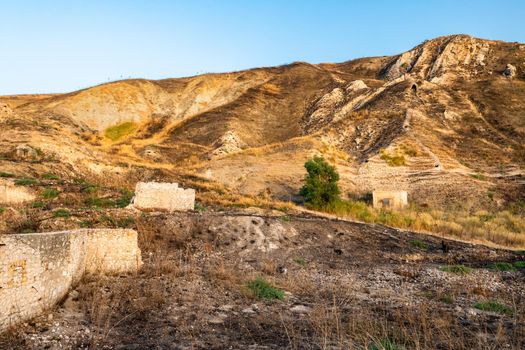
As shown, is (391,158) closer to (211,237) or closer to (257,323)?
(211,237)

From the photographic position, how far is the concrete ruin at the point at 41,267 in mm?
4590

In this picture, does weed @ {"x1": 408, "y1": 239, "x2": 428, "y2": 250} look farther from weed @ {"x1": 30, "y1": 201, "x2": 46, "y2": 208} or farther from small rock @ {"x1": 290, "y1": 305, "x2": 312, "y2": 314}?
weed @ {"x1": 30, "y1": 201, "x2": 46, "y2": 208}

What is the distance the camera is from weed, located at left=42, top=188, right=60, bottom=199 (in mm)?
15216

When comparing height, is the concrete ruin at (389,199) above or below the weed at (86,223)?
below

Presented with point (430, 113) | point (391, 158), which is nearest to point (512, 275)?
point (391, 158)

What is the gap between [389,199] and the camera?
24.5 meters

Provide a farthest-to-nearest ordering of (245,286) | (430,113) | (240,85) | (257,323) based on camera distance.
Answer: (240,85) → (430,113) → (245,286) → (257,323)

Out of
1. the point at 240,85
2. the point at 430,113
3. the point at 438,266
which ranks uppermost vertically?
the point at 240,85

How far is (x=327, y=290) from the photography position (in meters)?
7.87

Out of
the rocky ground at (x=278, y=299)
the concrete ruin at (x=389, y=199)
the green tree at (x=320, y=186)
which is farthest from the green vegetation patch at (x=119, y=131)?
the rocky ground at (x=278, y=299)

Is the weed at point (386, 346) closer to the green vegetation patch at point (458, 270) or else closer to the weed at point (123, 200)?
the green vegetation patch at point (458, 270)

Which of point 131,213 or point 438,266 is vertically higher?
point 131,213

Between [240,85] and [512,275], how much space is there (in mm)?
55588

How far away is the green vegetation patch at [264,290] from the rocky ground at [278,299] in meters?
0.11
